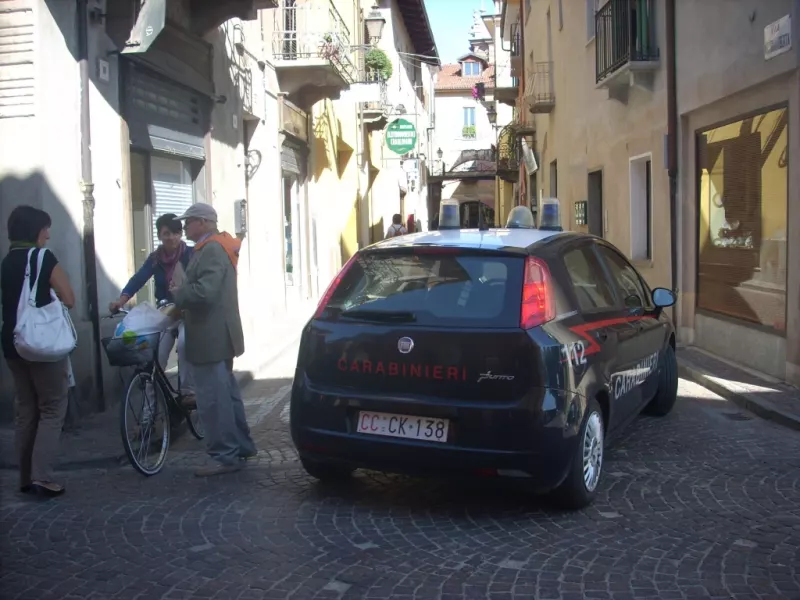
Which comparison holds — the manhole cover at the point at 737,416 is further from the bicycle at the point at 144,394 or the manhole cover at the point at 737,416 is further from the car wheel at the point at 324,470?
the bicycle at the point at 144,394

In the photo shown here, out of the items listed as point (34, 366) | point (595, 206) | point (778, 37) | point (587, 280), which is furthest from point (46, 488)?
point (595, 206)

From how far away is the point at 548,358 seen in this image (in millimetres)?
4609

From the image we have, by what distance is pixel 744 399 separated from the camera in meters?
7.91

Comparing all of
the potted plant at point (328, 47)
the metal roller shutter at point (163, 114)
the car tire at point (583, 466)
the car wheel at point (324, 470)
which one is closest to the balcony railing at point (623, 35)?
the potted plant at point (328, 47)

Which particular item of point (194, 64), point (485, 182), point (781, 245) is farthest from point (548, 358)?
point (485, 182)

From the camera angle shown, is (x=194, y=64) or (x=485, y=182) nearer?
(x=194, y=64)

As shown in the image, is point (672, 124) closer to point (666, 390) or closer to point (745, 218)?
point (745, 218)

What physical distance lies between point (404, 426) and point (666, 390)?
132 inches

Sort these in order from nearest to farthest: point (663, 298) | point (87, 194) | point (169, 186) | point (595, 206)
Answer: point (663, 298), point (87, 194), point (169, 186), point (595, 206)

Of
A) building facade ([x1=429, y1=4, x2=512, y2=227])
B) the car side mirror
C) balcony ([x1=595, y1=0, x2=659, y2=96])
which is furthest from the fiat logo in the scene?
building facade ([x1=429, y1=4, x2=512, y2=227])

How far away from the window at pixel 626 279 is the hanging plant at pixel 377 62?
1689 centimetres

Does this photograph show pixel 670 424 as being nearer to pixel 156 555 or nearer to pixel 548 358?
pixel 548 358

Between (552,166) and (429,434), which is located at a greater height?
(552,166)

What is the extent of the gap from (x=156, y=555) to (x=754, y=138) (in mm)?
7825
